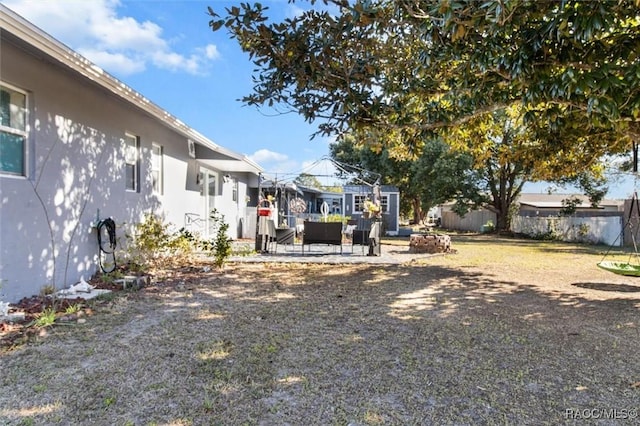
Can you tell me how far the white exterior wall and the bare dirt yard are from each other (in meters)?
1.06

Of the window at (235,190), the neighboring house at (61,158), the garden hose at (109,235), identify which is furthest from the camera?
the window at (235,190)

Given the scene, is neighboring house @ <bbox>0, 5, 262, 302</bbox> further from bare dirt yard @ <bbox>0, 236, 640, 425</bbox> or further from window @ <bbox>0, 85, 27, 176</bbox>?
bare dirt yard @ <bbox>0, 236, 640, 425</bbox>

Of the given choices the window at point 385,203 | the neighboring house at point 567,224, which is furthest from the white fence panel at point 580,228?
the window at point 385,203

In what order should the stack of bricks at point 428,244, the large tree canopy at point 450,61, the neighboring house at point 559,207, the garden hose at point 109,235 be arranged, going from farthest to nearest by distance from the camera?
the neighboring house at point 559,207 → the stack of bricks at point 428,244 → the garden hose at point 109,235 → the large tree canopy at point 450,61

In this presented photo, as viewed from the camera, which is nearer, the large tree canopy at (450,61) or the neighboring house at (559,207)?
the large tree canopy at (450,61)

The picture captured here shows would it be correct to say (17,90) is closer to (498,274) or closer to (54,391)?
(54,391)

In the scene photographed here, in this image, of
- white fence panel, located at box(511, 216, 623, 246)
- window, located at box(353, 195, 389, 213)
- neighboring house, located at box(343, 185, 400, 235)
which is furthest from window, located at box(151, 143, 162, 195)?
white fence panel, located at box(511, 216, 623, 246)

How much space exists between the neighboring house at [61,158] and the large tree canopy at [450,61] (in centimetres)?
238

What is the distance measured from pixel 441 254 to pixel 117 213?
29.4 ft

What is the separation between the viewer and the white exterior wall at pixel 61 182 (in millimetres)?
4742

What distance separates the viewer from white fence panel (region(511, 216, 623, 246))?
1762 cm

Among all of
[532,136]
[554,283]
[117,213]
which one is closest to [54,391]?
[117,213]

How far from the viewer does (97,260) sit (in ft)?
22.1

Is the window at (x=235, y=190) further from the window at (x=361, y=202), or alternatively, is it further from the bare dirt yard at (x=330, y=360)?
the bare dirt yard at (x=330, y=360)
